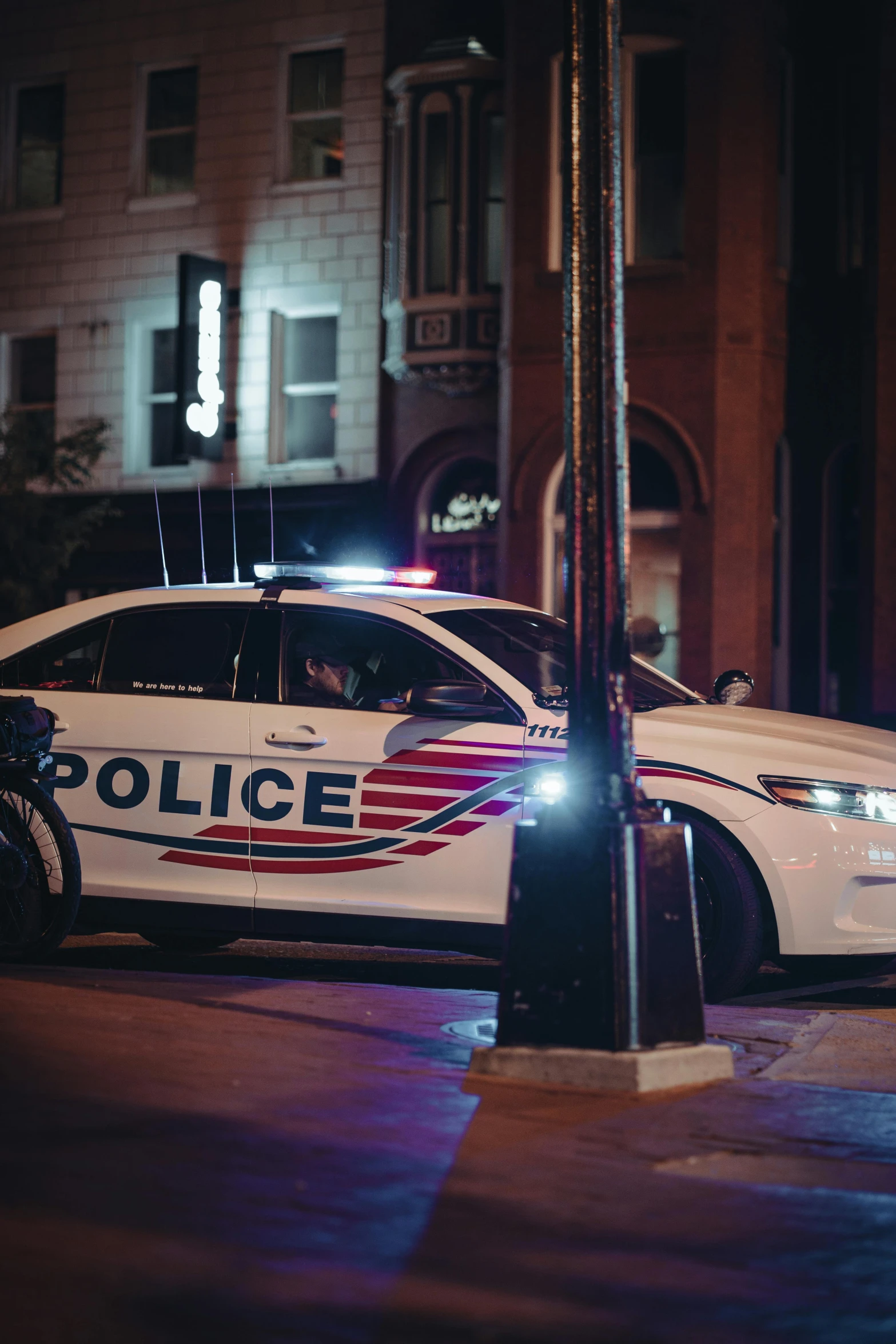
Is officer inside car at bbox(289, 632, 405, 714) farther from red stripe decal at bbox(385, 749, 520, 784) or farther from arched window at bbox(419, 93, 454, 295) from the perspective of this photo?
arched window at bbox(419, 93, 454, 295)

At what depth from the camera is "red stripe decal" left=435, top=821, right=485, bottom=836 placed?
7188 millimetres

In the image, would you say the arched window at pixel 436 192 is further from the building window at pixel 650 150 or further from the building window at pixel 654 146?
the building window at pixel 654 146

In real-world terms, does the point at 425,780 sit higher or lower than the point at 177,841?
higher

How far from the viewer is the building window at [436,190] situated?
2016 cm

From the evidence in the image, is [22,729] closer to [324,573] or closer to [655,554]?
[324,573]

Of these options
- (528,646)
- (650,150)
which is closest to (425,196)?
(650,150)

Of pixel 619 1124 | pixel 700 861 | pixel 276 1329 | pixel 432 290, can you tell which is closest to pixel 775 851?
pixel 700 861

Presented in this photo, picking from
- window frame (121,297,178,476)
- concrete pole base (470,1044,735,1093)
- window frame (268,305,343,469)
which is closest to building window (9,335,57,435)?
window frame (121,297,178,476)

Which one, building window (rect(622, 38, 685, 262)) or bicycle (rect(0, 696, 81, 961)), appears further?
building window (rect(622, 38, 685, 262))

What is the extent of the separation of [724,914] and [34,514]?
14653mm

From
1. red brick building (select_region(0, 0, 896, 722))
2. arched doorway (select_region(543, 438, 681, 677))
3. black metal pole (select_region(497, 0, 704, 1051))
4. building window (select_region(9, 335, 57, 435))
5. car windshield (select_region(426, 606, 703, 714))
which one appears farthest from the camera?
building window (select_region(9, 335, 57, 435))

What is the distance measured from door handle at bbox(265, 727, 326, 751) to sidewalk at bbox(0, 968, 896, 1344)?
4.57 ft

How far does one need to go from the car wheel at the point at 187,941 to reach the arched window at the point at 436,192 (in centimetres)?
1267

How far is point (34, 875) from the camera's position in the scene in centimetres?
753
